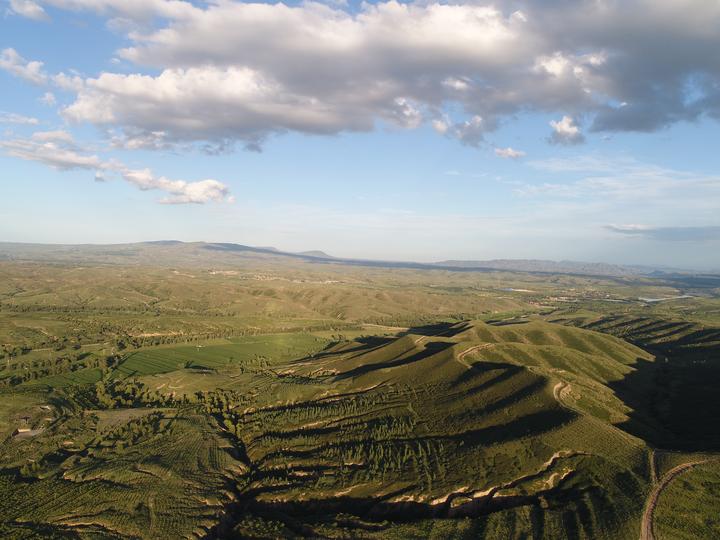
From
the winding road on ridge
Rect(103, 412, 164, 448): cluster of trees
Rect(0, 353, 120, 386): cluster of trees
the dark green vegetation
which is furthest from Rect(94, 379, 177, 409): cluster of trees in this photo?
the winding road on ridge

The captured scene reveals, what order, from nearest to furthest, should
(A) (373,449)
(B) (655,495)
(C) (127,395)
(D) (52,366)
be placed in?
(B) (655,495), (A) (373,449), (C) (127,395), (D) (52,366)

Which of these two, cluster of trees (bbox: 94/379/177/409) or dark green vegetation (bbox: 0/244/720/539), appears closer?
dark green vegetation (bbox: 0/244/720/539)

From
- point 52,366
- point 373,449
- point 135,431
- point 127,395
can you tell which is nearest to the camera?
point 373,449

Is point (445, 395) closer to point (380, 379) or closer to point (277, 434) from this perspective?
point (380, 379)

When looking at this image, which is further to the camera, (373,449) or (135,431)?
(135,431)

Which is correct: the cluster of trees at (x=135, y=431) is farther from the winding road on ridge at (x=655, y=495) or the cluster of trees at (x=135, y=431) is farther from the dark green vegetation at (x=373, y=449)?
the winding road on ridge at (x=655, y=495)

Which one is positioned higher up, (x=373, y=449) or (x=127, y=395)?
(x=373, y=449)

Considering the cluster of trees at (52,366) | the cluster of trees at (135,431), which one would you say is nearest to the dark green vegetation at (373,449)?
the cluster of trees at (135,431)

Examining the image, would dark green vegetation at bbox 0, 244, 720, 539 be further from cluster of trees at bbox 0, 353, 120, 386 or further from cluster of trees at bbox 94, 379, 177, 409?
cluster of trees at bbox 0, 353, 120, 386

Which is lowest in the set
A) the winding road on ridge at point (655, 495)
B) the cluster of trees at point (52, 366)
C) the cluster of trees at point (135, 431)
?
the cluster of trees at point (52, 366)

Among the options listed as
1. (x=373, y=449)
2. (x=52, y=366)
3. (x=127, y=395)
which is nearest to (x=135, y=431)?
(x=127, y=395)

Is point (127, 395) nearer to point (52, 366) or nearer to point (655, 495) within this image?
point (52, 366)
